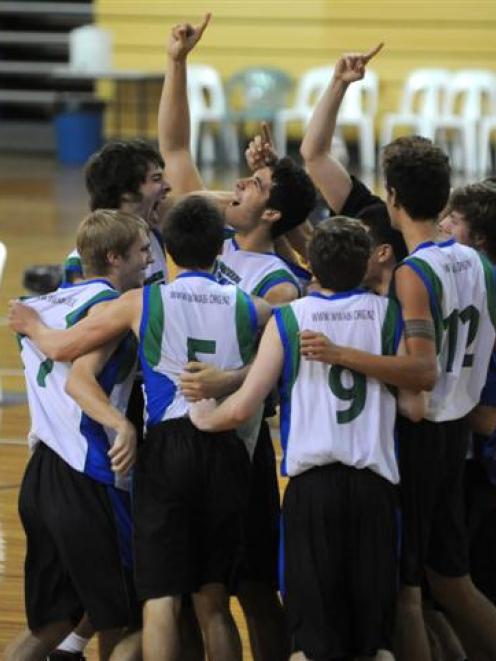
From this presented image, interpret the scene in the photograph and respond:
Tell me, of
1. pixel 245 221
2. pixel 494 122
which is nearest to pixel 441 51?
pixel 494 122

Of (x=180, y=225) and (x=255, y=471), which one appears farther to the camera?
(x=255, y=471)

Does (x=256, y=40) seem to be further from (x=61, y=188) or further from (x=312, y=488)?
(x=312, y=488)

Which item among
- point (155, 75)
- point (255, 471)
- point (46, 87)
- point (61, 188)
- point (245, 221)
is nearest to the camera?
point (255, 471)

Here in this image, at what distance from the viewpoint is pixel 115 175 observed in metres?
4.67

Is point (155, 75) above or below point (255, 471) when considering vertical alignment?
above

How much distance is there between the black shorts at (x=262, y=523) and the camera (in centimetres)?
434

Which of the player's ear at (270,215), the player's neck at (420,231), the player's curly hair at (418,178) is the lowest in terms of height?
the player's neck at (420,231)

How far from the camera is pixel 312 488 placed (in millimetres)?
3891

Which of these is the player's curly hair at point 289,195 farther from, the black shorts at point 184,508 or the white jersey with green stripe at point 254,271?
the black shorts at point 184,508

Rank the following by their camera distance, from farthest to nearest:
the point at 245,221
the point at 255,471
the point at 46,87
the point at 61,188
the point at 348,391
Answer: the point at 46,87, the point at 61,188, the point at 245,221, the point at 255,471, the point at 348,391

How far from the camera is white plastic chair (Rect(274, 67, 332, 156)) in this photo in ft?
60.2

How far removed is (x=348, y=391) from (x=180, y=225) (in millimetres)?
647

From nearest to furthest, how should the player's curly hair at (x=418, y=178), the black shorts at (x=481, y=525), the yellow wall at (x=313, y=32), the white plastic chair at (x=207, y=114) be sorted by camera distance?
1. the player's curly hair at (x=418, y=178)
2. the black shorts at (x=481, y=525)
3. the white plastic chair at (x=207, y=114)
4. the yellow wall at (x=313, y=32)

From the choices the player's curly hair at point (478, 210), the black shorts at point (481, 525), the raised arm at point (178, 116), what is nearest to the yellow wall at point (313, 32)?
the raised arm at point (178, 116)
